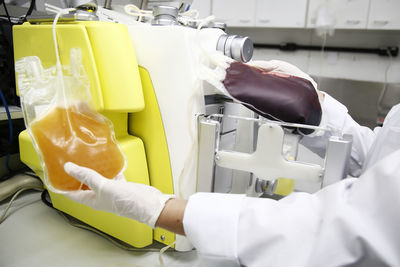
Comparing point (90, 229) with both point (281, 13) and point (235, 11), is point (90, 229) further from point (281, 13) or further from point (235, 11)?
point (235, 11)

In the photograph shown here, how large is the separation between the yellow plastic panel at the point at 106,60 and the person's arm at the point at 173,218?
26cm

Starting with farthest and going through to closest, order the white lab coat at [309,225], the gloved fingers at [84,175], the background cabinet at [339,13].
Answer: the background cabinet at [339,13], the gloved fingers at [84,175], the white lab coat at [309,225]

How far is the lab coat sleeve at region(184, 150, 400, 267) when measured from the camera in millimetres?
382

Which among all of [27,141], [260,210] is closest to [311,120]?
[260,210]

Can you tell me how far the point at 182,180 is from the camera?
2.20 ft

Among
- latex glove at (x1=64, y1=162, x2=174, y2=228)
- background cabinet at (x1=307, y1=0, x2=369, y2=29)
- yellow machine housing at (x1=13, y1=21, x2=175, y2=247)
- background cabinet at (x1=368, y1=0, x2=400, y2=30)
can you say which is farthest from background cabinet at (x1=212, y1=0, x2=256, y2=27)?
latex glove at (x1=64, y1=162, x2=174, y2=228)

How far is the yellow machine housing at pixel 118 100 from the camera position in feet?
2.01

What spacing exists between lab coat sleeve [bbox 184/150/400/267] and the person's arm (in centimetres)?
2

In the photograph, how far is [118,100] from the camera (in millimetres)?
622

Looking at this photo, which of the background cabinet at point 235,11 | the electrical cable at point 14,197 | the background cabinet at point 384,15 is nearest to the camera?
the electrical cable at point 14,197

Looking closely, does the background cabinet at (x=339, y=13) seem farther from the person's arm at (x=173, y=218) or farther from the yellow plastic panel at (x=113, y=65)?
the person's arm at (x=173, y=218)

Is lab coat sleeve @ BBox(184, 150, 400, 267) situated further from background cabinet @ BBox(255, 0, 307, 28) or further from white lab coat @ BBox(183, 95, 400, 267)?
background cabinet @ BBox(255, 0, 307, 28)

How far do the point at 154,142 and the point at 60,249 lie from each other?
368mm

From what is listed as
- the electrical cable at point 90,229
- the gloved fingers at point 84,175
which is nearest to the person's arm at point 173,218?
the gloved fingers at point 84,175
